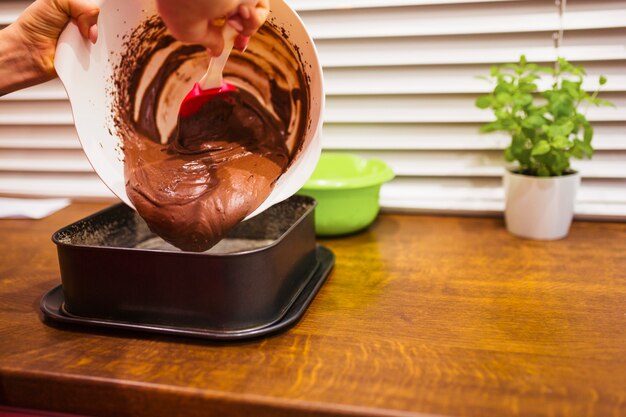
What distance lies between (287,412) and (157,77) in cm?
84

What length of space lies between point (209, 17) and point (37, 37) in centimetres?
46

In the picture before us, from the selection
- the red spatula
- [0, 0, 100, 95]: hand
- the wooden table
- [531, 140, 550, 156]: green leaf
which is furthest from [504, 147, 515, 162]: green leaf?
[0, 0, 100, 95]: hand

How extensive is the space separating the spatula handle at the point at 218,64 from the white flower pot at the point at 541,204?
2.62ft

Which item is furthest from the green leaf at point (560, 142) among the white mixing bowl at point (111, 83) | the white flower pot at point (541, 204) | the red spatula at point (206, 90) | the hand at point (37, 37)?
the hand at point (37, 37)

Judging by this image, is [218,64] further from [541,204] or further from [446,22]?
[541,204]

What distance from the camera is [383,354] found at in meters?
0.92

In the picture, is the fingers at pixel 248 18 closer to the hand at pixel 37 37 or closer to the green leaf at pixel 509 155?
the hand at pixel 37 37

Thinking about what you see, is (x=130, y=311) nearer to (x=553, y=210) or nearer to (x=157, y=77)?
(x=157, y=77)

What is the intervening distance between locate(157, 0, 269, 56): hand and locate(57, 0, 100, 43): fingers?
0.24 m

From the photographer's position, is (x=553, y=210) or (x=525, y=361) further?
(x=553, y=210)

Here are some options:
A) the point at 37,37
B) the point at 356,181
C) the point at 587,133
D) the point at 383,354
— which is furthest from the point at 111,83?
the point at 587,133

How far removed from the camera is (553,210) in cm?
141

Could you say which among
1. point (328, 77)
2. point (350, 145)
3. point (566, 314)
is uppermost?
point (328, 77)

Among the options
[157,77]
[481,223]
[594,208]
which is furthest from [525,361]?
[157,77]
